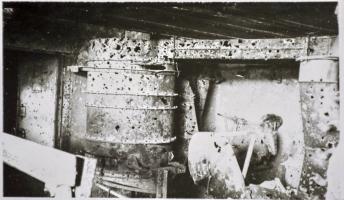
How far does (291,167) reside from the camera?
218cm

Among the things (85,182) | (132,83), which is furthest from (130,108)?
(85,182)

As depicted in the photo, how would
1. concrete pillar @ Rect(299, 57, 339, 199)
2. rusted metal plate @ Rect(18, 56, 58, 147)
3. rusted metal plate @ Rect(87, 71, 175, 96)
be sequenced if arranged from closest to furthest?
concrete pillar @ Rect(299, 57, 339, 199)
rusted metal plate @ Rect(87, 71, 175, 96)
rusted metal plate @ Rect(18, 56, 58, 147)

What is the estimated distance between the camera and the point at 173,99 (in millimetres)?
2064

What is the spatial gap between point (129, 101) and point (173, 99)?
30cm

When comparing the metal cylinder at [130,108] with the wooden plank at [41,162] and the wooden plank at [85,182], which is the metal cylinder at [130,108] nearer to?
the wooden plank at [85,182]

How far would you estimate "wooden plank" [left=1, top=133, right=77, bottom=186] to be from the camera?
181cm

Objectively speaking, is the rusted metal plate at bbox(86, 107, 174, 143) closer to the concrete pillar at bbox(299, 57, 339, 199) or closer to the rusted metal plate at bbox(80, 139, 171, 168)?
the rusted metal plate at bbox(80, 139, 171, 168)

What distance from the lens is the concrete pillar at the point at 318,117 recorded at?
167 centimetres

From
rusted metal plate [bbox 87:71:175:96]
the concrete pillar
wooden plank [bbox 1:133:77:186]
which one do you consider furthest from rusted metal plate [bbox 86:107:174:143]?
the concrete pillar

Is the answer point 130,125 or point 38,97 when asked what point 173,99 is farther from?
point 38,97

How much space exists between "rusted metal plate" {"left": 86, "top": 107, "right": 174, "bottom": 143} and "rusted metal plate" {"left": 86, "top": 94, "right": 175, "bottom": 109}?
26mm

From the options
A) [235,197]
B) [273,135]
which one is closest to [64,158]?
[235,197]

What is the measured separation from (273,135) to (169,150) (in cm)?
76

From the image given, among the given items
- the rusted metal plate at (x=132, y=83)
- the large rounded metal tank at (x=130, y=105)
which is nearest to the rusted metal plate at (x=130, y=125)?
the large rounded metal tank at (x=130, y=105)
